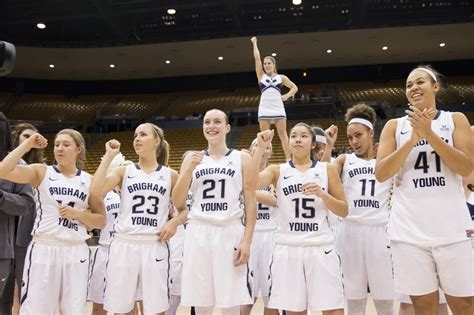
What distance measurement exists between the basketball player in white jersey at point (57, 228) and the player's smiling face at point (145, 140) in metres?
0.51

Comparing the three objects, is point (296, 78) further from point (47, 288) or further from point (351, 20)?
point (47, 288)

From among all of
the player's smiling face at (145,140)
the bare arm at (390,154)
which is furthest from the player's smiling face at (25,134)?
the bare arm at (390,154)

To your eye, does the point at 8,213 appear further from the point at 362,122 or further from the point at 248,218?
the point at 362,122

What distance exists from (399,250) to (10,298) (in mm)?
3100

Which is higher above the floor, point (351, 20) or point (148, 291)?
point (351, 20)

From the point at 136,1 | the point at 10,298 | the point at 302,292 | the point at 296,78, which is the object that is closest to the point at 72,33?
the point at 136,1

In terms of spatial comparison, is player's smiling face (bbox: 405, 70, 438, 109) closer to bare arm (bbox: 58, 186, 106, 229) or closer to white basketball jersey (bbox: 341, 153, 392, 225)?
white basketball jersey (bbox: 341, 153, 392, 225)

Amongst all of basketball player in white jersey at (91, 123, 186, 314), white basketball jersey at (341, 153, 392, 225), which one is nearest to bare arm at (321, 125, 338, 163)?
white basketball jersey at (341, 153, 392, 225)

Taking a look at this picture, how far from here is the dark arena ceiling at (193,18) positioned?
16547 mm

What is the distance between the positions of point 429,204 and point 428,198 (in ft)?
0.12

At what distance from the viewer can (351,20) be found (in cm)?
1739

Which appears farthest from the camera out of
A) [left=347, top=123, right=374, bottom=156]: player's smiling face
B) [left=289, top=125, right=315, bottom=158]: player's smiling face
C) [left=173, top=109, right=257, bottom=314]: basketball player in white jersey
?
[left=347, top=123, right=374, bottom=156]: player's smiling face

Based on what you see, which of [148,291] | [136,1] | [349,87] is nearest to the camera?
[148,291]

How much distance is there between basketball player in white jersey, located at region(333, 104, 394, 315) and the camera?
12.5ft
